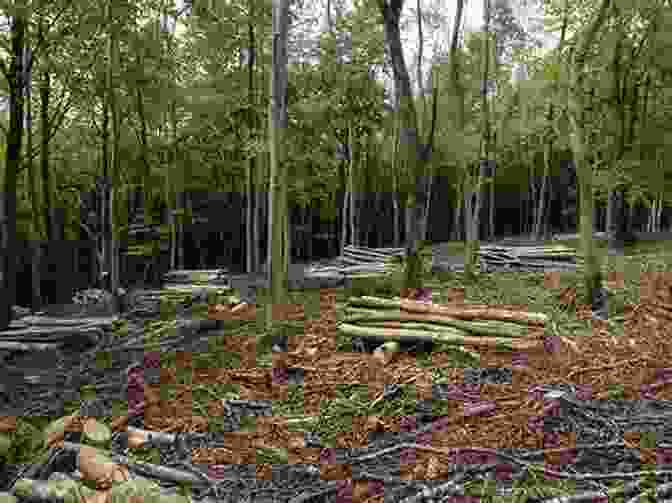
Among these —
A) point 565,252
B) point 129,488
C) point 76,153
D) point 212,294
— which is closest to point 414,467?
point 129,488

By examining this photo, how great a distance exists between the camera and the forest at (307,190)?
6332 mm

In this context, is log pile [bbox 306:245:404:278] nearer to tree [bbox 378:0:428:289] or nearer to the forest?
the forest

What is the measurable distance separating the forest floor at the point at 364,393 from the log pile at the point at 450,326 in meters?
0.20

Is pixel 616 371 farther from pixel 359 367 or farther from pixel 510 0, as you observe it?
pixel 510 0

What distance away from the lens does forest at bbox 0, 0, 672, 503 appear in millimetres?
6332

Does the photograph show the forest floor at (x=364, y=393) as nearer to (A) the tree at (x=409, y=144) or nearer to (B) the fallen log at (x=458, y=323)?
(B) the fallen log at (x=458, y=323)

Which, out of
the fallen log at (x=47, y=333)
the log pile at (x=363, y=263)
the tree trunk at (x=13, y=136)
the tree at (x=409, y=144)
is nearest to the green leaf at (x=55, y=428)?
the fallen log at (x=47, y=333)

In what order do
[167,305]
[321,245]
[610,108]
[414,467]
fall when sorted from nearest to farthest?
[414,467], [167,305], [610,108], [321,245]

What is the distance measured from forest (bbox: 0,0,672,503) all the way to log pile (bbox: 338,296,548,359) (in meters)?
0.03

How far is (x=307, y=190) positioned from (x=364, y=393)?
20874 mm

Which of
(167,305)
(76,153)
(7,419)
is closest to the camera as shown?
(7,419)

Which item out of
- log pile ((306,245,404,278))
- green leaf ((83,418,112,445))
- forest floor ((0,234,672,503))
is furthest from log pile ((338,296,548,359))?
log pile ((306,245,404,278))

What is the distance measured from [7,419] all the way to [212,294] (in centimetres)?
750

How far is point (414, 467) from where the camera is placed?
3775 mm
